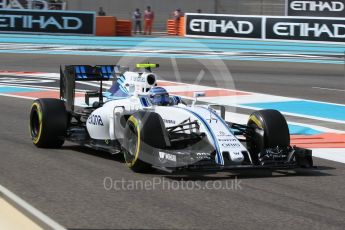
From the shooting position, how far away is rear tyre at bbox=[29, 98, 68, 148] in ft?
32.5

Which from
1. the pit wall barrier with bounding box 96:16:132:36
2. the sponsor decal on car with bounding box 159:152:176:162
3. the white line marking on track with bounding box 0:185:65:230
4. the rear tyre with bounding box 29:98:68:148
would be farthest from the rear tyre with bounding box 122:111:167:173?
the pit wall barrier with bounding box 96:16:132:36

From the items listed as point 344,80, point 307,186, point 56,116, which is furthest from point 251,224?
point 344,80

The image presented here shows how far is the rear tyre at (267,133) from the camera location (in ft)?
28.6

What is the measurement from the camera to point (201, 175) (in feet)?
27.8

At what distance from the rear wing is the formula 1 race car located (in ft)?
0.86

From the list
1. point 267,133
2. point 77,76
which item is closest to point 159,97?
point 267,133

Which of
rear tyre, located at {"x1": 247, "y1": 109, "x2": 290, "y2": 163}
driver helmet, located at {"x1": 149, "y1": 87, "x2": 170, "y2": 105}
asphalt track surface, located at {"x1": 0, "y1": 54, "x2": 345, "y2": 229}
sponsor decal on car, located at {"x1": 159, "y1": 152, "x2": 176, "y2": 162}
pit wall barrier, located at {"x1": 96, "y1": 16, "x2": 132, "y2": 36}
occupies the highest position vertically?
pit wall barrier, located at {"x1": 96, "y1": 16, "x2": 132, "y2": 36}

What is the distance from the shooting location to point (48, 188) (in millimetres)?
7586

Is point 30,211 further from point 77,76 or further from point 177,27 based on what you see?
point 177,27

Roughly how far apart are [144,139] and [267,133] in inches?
56.9

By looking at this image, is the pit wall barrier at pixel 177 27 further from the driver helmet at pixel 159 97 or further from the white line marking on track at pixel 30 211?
the white line marking on track at pixel 30 211

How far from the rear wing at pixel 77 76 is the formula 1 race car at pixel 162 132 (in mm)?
264

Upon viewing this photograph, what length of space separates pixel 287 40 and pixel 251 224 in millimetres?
28192

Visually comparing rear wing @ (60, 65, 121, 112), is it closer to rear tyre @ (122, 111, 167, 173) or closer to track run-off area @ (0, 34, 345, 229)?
track run-off area @ (0, 34, 345, 229)
